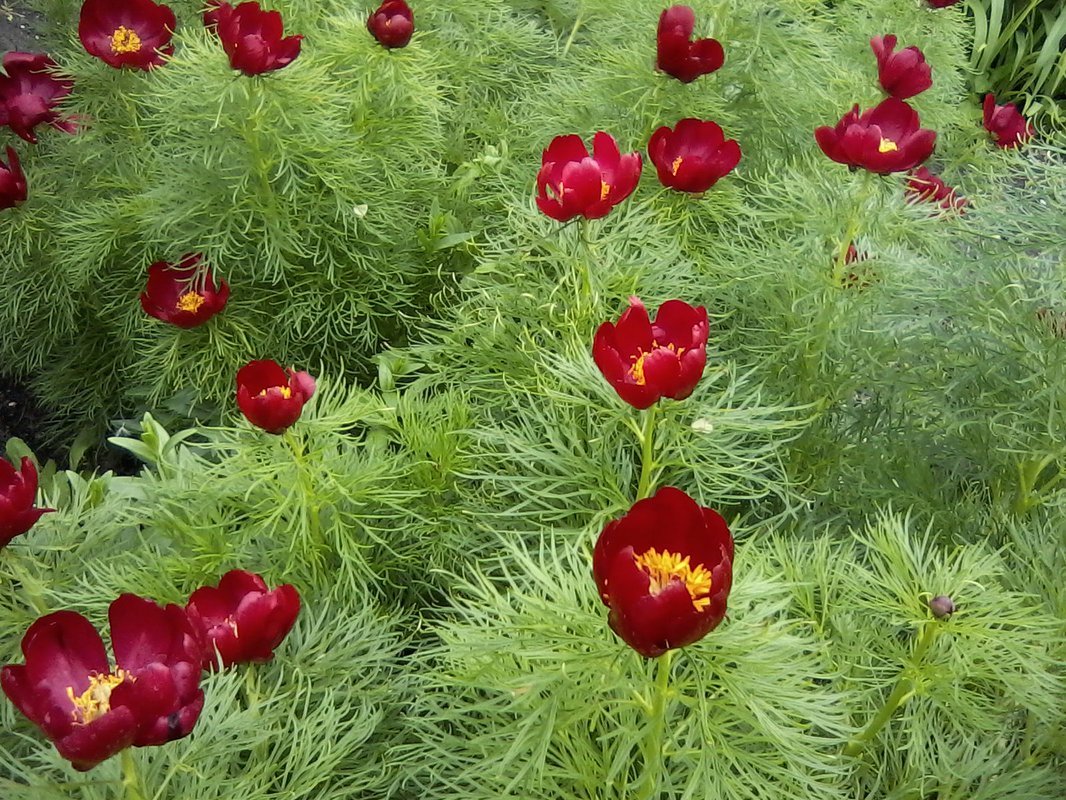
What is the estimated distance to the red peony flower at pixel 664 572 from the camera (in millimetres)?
511

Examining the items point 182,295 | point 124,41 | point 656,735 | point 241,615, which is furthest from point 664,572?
point 124,41

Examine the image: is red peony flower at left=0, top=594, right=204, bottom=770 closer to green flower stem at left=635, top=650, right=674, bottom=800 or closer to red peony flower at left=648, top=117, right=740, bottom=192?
green flower stem at left=635, top=650, right=674, bottom=800

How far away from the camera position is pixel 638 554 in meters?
0.57

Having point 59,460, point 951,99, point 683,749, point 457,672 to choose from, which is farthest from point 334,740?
point 951,99

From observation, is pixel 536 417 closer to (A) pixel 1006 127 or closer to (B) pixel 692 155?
(B) pixel 692 155

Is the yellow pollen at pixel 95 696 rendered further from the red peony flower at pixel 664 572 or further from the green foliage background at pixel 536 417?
the red peony flower at pixel 664 572

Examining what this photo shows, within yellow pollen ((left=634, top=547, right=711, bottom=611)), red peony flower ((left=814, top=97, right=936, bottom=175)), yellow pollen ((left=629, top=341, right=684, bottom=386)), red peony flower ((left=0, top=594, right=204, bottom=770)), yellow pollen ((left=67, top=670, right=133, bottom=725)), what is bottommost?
red peony flower ((left=814, top=97, right=936, bottom=175))

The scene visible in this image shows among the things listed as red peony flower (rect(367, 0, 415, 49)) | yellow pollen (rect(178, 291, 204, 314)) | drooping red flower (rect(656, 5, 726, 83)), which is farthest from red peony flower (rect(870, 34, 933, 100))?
yellow pollen (rect(178, 291, 204, 314))

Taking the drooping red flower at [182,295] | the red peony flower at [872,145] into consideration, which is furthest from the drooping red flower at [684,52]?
the drooping red flower at [182,295]

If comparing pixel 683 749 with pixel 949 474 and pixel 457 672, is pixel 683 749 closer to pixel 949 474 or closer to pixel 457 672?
pixel 457 672

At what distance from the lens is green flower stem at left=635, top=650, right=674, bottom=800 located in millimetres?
584

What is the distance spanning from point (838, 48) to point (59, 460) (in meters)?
1.76

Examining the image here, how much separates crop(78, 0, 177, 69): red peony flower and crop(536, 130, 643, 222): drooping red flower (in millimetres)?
803

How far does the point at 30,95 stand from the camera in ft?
5.18
